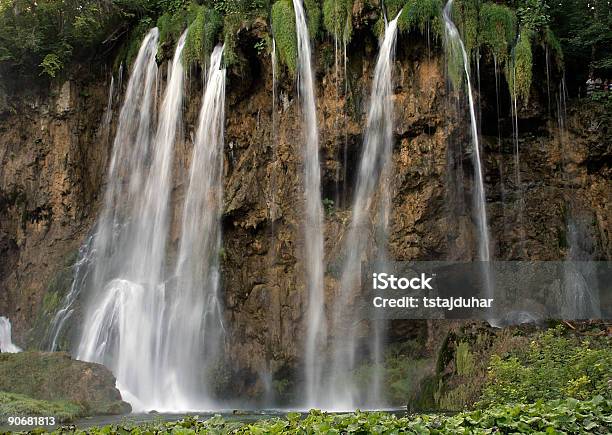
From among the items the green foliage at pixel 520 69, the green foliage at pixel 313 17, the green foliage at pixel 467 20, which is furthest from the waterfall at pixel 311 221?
the green foliage at pixel 520 69

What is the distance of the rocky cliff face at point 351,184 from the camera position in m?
17.1

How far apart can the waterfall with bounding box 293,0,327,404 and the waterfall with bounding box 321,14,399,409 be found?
40 cm

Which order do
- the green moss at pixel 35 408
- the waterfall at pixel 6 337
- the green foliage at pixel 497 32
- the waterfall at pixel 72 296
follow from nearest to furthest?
the green moss at pixel 35 408 → the green foliage at pixel 497 32 → the waterfall at pixel 72 296 → the waterfall at pixel 6 337

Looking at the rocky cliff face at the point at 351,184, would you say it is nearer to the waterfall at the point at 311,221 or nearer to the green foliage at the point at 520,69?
the waterfall at the point at 311,221

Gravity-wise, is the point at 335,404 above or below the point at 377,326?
below

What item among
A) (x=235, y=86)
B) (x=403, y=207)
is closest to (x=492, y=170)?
(x=403, y=207)

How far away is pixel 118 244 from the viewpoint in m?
20.0

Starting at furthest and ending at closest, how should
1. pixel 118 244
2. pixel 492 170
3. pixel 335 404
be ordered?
pixel 118 244 → pixel 492 170 → pixel 335 404

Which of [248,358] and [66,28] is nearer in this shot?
[248,358]

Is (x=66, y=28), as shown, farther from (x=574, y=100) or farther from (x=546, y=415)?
(x=546, y=415)

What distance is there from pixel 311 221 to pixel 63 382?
23.2ft

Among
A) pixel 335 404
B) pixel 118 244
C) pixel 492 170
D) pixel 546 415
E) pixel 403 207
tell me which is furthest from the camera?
pixel 118 244

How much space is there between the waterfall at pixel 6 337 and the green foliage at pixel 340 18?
12724 mm

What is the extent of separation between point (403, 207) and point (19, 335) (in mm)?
12265
